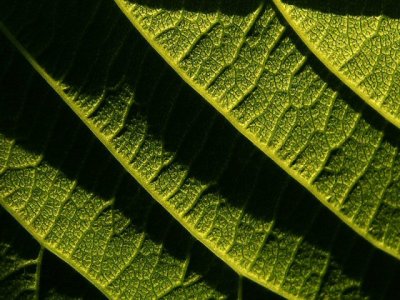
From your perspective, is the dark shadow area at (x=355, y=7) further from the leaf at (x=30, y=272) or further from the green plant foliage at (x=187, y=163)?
the leaf at (x=30, y=272)

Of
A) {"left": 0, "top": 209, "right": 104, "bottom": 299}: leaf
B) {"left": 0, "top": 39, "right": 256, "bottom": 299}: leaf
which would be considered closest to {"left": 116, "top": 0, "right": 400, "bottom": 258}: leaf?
{"left": 0, "top": 39, "right": 256, "bottom": 299}: leaf

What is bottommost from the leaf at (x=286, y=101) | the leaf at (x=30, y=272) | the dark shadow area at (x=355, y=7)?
the leaf at (x=30, y=272)

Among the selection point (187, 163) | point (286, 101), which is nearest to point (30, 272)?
point (187, 163)

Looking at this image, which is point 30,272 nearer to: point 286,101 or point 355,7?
point 286,101

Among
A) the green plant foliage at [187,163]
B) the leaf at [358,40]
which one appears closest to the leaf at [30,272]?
the green plant foliage at [187,163]

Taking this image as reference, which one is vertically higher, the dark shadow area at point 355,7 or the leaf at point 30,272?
the dark shadow area at point 355,7

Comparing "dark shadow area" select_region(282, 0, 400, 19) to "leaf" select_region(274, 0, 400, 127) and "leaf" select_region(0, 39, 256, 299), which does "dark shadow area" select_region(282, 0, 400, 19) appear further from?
"leaf" select_region(0, 39, 256, 299)
